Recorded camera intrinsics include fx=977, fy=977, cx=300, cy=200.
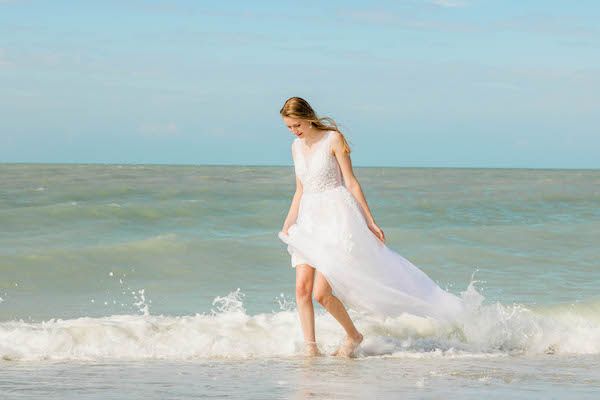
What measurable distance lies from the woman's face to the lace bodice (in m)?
0.13

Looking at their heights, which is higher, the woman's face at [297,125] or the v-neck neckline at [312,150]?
the woman's face at [297,125]

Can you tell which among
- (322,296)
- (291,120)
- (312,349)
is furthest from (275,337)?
(291,120)

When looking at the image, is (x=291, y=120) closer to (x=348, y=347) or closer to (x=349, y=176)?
(x=349, y=176)

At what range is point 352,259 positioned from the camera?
21.7ft

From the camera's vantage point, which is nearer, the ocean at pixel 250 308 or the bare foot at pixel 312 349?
the ocean at pixel 250 308

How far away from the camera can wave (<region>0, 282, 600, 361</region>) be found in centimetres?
684

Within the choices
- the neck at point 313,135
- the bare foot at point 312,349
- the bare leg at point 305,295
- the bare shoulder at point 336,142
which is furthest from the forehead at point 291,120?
the bare foot at point 312,349

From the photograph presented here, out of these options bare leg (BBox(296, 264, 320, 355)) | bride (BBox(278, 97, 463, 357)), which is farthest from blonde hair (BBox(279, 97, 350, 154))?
bare leg (BBox(296, 264, 320, 355))

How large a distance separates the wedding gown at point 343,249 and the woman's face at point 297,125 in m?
0.13

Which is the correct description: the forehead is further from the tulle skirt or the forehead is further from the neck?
the tulle skirt

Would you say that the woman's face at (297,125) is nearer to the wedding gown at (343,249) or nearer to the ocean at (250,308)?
the wedding gown at (343,249)

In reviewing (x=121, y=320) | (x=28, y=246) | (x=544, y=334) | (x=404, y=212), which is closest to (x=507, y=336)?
(x=544, y=334)

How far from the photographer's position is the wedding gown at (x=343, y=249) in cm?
661

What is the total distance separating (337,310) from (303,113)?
136 cm
